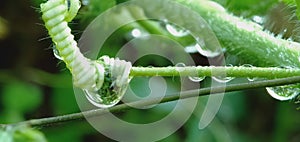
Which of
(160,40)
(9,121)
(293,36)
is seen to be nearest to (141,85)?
(160,40)

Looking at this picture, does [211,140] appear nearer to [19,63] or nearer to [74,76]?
[19,63]

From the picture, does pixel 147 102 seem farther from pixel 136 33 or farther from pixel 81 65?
pixel 136 33

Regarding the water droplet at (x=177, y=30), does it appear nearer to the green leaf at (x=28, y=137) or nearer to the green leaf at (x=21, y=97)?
the green leaf at (x=28, y=137)

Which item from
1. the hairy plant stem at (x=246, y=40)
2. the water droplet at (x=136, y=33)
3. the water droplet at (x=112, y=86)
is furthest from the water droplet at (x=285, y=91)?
the water droplet at (x=136, y=33)

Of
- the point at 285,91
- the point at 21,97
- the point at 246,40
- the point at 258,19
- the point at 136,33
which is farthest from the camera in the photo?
the point at 21,97

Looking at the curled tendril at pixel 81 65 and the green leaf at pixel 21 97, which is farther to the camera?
the green leaf at pixel 21 97

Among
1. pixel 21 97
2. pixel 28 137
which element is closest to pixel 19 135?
pixel 28 137
